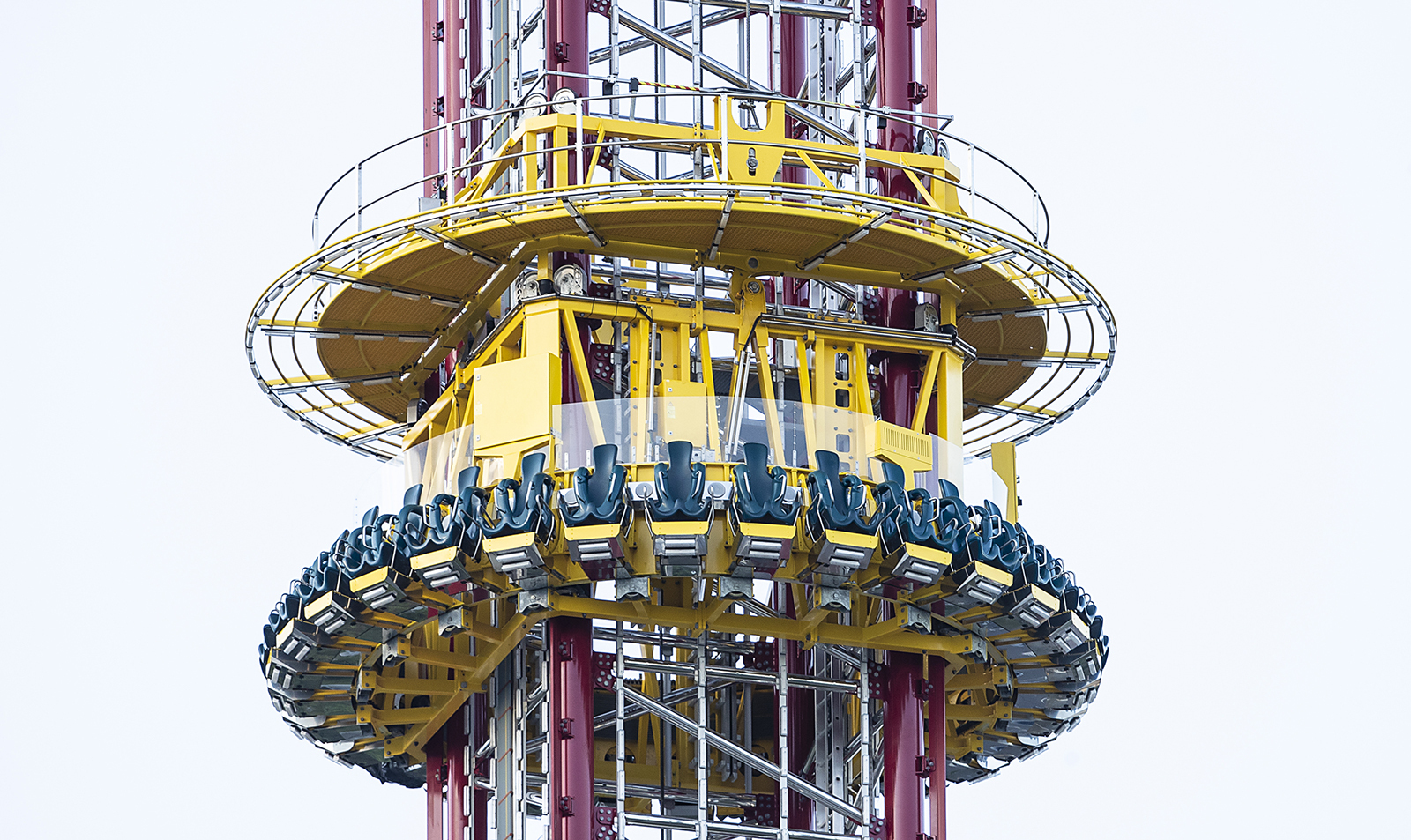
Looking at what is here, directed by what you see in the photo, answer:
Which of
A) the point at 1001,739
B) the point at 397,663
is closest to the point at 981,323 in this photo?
the point at 1001,739

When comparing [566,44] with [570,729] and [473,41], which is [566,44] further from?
[570,729]

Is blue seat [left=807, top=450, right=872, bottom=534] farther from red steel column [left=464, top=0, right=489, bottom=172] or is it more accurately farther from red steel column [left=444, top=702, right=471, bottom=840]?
red steel column [left=464, top=0, right=489, bottom=172]

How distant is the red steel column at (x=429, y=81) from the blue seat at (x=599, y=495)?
57.2 feet

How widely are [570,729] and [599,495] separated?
6.26m

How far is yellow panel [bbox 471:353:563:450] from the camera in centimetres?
7331

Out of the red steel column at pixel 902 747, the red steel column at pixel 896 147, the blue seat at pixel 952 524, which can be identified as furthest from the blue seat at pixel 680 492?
the red steel column at pixel 902 747

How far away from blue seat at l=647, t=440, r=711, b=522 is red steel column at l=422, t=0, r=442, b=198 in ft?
59.6

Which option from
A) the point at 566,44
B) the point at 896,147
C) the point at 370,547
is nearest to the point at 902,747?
the point at 370,547

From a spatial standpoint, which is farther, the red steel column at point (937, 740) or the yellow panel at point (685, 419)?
the red steel column at point (937, 740)

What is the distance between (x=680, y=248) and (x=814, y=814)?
16121 mm

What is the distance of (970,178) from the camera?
76.4m

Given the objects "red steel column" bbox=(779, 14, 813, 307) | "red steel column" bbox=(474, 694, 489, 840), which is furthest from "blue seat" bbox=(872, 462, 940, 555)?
"red steel column" bbox=(779, 14, 813, 307)

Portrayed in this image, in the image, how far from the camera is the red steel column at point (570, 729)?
242 ft

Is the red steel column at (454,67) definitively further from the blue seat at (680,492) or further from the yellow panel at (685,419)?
the blue seat at (680,492)
